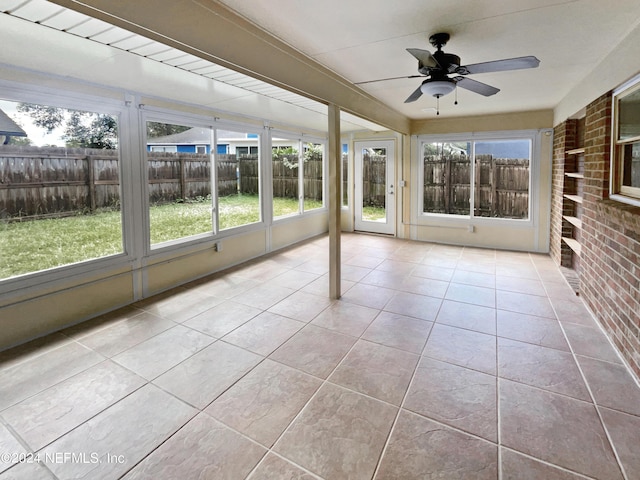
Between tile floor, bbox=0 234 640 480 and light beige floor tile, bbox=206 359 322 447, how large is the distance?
0.03ft

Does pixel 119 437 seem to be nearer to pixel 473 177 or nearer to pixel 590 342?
pixel 590 342

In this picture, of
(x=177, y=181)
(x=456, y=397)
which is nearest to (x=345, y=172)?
(x=177, y=181)

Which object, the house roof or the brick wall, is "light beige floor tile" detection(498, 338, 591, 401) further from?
the house roof

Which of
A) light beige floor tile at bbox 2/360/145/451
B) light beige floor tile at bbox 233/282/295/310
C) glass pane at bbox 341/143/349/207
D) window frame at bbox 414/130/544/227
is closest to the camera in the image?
light beige floor tile at bbox 2/360/145/451

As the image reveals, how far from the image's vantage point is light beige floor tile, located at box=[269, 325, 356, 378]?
252 cm

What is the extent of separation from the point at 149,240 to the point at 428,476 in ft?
11.6

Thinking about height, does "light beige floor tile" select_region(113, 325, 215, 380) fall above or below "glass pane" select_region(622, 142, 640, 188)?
below

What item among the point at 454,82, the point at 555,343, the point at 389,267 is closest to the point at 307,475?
the point at 555,343

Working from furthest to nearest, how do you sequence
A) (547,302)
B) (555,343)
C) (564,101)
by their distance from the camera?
1. (564,101)
2. (547,302)
3. (555,343)

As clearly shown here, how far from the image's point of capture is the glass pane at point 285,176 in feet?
20.3

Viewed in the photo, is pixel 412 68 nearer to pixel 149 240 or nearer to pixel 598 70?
pixel 598 70

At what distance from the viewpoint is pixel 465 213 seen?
21.2 feet

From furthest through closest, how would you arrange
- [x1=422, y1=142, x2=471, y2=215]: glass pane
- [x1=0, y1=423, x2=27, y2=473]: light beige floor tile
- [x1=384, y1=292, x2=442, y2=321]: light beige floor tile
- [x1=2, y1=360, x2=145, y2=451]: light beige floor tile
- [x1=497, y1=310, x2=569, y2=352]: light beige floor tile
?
[x1=422, y1=142, x2=471, y2=215]: glass pane → [x1=384, y1=292, x2=442, y2=321]: light beige floor tile → [x1=497, y1=310, x2=569, y2=352]: light beige floor tile → [x1=2, y1=360, x2=145, y2=451]: light beige floor tile → [x1=0, y1=423, x2=27, y2=473]: light beige floor tile

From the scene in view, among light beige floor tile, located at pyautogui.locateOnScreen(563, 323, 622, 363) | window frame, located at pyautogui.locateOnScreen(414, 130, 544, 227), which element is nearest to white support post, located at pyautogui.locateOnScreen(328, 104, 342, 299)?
light beige floor tile, located at pyautogui.locateOnScreen(563, 323, 622, 363)
